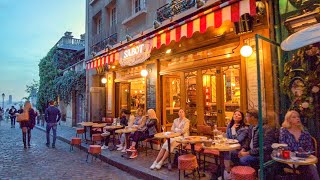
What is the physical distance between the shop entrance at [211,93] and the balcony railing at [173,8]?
1935 millimetres

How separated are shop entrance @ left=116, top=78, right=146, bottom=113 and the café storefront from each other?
120 mm

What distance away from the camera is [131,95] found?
11.9 metres

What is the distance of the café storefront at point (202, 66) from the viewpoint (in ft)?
18.4

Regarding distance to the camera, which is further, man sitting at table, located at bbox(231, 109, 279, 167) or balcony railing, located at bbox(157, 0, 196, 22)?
balcony railing, located at bbox(157, 0, 196, 22)

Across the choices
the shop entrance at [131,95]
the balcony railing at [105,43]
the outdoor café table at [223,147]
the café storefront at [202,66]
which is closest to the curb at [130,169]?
the outdoor café table at [223,147]

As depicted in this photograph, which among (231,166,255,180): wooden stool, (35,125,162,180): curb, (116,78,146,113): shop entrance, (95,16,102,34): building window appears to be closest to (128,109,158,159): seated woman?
(35,125,162,180): curb

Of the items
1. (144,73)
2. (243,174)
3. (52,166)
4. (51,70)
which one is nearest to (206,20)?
(243,174)

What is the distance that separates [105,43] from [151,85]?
16.2 ft

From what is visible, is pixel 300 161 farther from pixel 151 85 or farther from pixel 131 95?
pixel 131 95

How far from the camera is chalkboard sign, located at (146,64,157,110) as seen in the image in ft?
30.5

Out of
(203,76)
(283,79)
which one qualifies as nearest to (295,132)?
(283,79)

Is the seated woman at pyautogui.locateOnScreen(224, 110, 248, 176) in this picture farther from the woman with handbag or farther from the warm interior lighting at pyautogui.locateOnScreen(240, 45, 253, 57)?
the woman with handbag

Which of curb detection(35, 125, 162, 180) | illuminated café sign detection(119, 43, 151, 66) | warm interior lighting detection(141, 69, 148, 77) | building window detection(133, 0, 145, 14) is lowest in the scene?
curb detection(35, 125, 162, 180)

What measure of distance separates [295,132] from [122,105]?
29.1 feet
